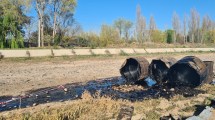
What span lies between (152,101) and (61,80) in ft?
18.3

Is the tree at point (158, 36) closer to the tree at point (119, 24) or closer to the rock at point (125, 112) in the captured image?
the tree at point (119, 24)

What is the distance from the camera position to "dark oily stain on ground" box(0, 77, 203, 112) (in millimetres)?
7980

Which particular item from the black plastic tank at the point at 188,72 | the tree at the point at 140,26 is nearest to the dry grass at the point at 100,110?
the black plastic tank at the point at 188,72

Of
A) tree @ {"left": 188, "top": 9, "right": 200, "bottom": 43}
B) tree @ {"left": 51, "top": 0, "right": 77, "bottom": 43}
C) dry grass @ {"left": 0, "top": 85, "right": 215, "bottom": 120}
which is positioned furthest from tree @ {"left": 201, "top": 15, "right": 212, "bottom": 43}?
dry grass @ {"left": 0, "top": 85, "right": 215, "bottom": 120}

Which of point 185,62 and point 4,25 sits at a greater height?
point 4,25

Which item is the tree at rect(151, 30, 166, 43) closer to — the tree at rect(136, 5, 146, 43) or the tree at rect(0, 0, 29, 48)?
the tree at rect(136, 5, 146, 43)

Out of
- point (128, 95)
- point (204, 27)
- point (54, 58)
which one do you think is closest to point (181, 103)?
point (128, 95)

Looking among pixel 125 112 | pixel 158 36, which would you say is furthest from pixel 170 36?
pixel 125 112

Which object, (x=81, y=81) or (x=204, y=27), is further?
(x=204, y=27)

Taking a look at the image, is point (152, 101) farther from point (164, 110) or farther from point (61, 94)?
point (61, 94)

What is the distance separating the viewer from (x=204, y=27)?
65.4 meters

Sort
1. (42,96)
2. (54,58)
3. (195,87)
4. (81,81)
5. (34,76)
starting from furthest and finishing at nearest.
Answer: (54,58) → (34,76) → (81,81) → (195,87) → (42,96)

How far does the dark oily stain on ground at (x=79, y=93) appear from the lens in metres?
7.98

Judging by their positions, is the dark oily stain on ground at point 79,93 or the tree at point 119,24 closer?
the dark oily stain on ground at point 79,93
